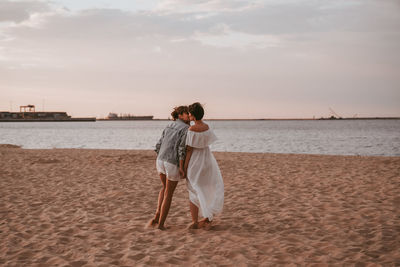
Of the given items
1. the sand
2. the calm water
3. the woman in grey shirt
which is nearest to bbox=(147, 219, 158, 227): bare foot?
the sand

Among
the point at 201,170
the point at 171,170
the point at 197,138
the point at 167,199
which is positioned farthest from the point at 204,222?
the point at 197,138

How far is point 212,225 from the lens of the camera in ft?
19.1

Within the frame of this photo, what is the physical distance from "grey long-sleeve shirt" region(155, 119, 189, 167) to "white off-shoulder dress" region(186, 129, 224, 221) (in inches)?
6.0

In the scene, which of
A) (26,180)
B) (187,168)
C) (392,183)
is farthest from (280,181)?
(26,180)

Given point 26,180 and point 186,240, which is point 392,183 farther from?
point 26,180

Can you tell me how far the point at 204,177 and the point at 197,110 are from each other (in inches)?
41.5

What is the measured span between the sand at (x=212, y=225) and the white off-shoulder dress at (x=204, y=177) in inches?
18.1

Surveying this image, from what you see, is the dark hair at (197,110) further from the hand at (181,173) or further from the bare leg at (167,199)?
the bare leg at (167,199)

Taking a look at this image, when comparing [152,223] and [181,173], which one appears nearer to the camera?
[181,173]

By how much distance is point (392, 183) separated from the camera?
9.62 meters

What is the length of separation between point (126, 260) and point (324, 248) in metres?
Answer: 2.62

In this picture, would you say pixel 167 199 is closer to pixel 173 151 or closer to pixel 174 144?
pixel 173 151

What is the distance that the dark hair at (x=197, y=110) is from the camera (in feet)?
16.8

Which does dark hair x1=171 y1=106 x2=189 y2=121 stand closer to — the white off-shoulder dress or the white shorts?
the white off-shoulder dress
